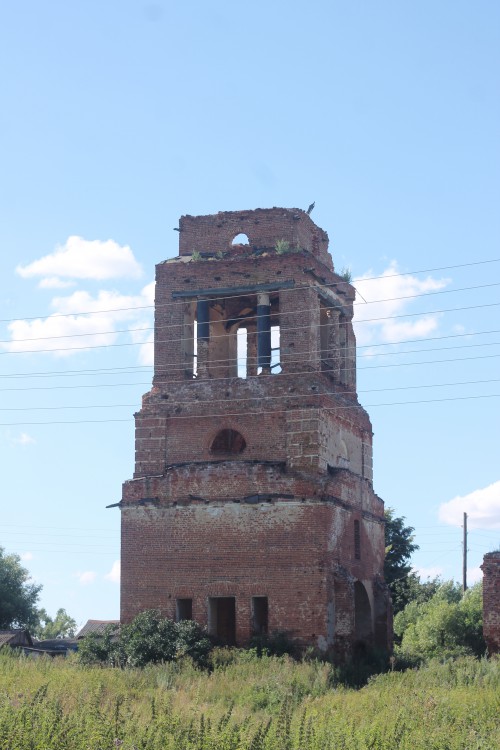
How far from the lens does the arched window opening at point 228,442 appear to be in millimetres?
28578

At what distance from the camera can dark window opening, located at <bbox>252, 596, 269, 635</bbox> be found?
26234 mm

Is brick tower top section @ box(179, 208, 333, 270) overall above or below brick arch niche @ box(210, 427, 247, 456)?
above

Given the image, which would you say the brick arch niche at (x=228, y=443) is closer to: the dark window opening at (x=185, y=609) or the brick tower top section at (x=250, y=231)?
the dark window opening at (x=185, y=609)

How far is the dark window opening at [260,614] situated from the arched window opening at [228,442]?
12.5 feet

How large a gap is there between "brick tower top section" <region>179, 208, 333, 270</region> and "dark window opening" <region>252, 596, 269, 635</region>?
857cm

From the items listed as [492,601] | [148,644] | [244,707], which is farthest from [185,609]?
[492,601]

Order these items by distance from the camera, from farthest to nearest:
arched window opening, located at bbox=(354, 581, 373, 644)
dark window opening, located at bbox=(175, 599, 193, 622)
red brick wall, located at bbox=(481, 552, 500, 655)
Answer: arched window opening, located at bbox=(354, 581, 373, 644) < red brick wall, located at bbox=(481, 552, 500, 655) < dark window opening, located at bbox=(175, 599, 193, 622)

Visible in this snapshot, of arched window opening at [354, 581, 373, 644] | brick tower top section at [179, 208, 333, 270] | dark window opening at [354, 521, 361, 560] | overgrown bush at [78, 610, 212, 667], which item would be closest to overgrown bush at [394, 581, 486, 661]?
arched window opening at [354, 581, 373, 644]

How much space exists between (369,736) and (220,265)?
15.1 meters

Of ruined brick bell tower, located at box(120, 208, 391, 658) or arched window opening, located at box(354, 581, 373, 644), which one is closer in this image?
ruined brick bell tower, located at box(120, 208, 391, 658)

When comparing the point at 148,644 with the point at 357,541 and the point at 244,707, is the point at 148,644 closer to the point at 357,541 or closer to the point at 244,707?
the point at 244,707

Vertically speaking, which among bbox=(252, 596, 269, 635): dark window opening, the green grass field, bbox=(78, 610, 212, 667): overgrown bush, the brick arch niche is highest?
the brick arch niche

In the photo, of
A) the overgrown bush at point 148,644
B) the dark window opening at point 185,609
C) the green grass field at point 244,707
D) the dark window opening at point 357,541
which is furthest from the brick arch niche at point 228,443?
the green grass field at point 244,707

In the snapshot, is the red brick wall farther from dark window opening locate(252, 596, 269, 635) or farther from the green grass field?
dark window opening locate(252, 596, 269, 635)
